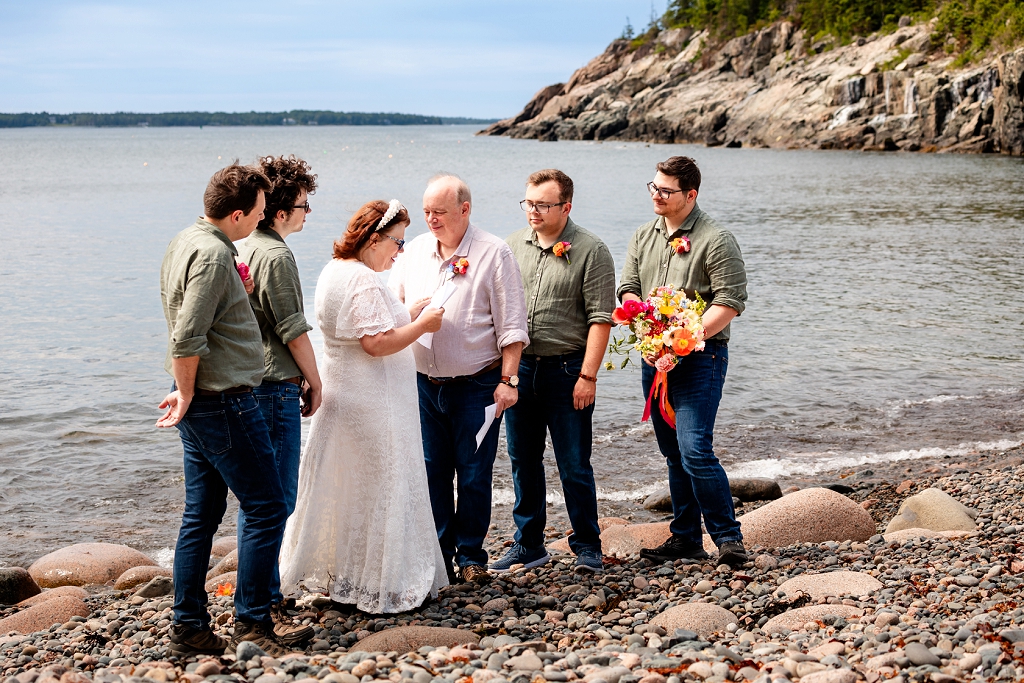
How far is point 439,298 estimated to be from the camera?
17.7ft

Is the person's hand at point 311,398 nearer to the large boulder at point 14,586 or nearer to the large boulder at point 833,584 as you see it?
the large boulder at point 833,584

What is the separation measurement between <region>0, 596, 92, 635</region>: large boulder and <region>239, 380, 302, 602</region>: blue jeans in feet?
7.08

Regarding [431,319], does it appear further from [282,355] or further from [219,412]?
[219,412]

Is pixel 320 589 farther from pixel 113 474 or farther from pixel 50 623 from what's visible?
pixel 113 474

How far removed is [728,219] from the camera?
118ft

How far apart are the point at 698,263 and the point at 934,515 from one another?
3358 mm

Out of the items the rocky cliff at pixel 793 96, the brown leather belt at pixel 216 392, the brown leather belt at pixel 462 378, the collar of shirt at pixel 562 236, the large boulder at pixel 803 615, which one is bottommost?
the large boulder at pixel 803 615

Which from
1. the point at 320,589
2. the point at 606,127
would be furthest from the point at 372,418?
the point at 606,127

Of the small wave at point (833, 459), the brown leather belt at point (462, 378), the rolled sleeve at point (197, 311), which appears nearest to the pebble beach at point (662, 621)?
the brown leather belt at point (462, 378)

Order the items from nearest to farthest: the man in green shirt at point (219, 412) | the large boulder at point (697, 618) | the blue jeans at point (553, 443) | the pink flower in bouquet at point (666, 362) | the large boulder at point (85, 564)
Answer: the man in green shirt at point (219, 412) → the large boulder at point (697, 618) → the pink flower in bouquet at point (666, 362) → the blue jeans at point (553, 443) → the large boulder at point (85, 564)

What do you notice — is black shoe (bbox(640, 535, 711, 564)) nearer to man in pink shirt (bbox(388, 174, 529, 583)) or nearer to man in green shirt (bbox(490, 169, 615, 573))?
man in green shirt (bbox(490, 169, 615, 573))

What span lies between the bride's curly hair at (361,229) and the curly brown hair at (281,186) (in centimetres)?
29

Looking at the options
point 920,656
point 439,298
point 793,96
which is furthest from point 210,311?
point 793,96

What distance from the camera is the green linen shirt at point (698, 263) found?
5.87 m
